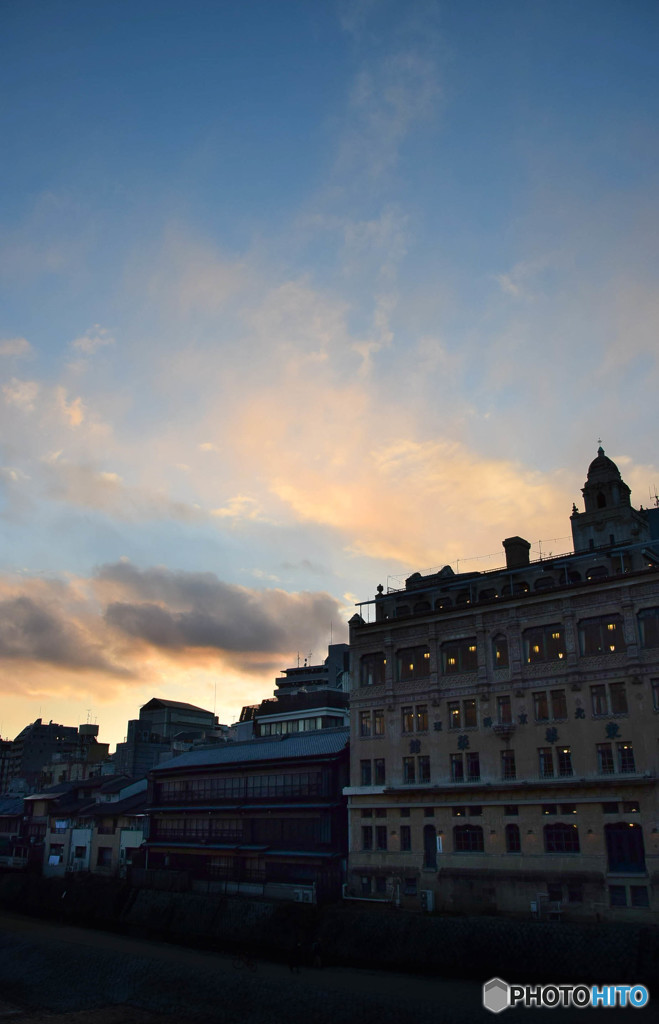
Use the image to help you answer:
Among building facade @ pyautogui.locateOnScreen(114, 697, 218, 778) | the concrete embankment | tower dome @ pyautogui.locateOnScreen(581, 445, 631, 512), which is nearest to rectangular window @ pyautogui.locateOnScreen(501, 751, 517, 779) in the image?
the concrete embankment

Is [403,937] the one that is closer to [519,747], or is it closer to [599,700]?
[519,747]

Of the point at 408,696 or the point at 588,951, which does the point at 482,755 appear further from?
the point at 588,951

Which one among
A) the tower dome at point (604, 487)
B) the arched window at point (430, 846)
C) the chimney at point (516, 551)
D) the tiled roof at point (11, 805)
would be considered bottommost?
the arched window at point (430, 846)

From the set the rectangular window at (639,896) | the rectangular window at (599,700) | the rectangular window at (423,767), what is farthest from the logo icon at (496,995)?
the rectangular window at (599,700)

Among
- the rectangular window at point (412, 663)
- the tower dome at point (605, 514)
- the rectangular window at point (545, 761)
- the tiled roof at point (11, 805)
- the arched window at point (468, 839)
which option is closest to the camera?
the rectangular window at point (545, 761)

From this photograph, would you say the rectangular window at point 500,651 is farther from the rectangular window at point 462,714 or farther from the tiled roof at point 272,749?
the tiled roof at point 272,749

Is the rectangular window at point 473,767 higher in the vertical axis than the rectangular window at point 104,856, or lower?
higher

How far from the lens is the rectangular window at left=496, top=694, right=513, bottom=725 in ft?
212

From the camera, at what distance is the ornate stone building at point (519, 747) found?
5688cm

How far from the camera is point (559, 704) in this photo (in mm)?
62156

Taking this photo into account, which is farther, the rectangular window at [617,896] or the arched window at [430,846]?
the arched window at [430,846]

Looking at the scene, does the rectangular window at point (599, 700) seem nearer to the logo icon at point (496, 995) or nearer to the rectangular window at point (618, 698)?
the rectangular window at point (618, 698)

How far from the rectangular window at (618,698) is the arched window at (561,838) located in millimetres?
9460

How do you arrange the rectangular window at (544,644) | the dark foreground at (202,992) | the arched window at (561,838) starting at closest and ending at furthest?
1. the dark foreground at (202,992)
2. the arched window at (561,838)
3. the rectangular window at (544,644)
